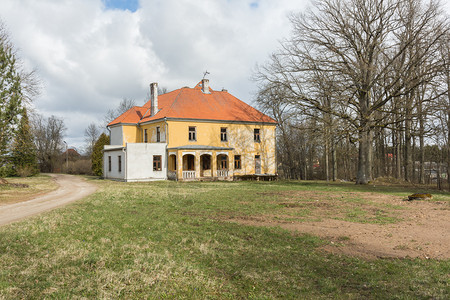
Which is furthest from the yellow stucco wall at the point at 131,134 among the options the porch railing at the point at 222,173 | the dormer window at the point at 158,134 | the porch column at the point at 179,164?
the porch railing at the point at 222,173

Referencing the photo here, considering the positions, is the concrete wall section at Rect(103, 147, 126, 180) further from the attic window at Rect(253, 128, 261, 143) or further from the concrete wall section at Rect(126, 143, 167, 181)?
the attic window at Rect(253, 128, 261, 143)

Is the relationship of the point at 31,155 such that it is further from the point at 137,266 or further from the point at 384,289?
the point at 384,289

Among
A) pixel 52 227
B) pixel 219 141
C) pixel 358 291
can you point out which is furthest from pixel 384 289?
pixel 219 141

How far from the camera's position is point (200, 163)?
34406 millimetres

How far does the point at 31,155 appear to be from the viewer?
40.7 m

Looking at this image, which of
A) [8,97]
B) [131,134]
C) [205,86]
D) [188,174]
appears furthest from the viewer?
[205,86]

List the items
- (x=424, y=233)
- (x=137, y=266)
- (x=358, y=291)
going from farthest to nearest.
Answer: (x=424, y=233)
(x=137, y=266)
(x=358, y=291)

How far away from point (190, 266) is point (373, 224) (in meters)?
6.29

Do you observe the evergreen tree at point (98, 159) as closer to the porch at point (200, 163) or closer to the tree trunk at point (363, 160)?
the porch at point (200, 163)

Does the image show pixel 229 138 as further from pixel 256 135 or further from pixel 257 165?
pixel 257 165

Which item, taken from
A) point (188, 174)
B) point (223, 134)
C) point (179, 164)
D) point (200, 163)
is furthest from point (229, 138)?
point (179, 164)

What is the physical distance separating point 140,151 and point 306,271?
26909mm

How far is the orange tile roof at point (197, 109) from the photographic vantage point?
3406cm

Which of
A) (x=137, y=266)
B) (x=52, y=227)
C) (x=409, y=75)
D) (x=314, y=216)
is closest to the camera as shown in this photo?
(x=137, y=266)
